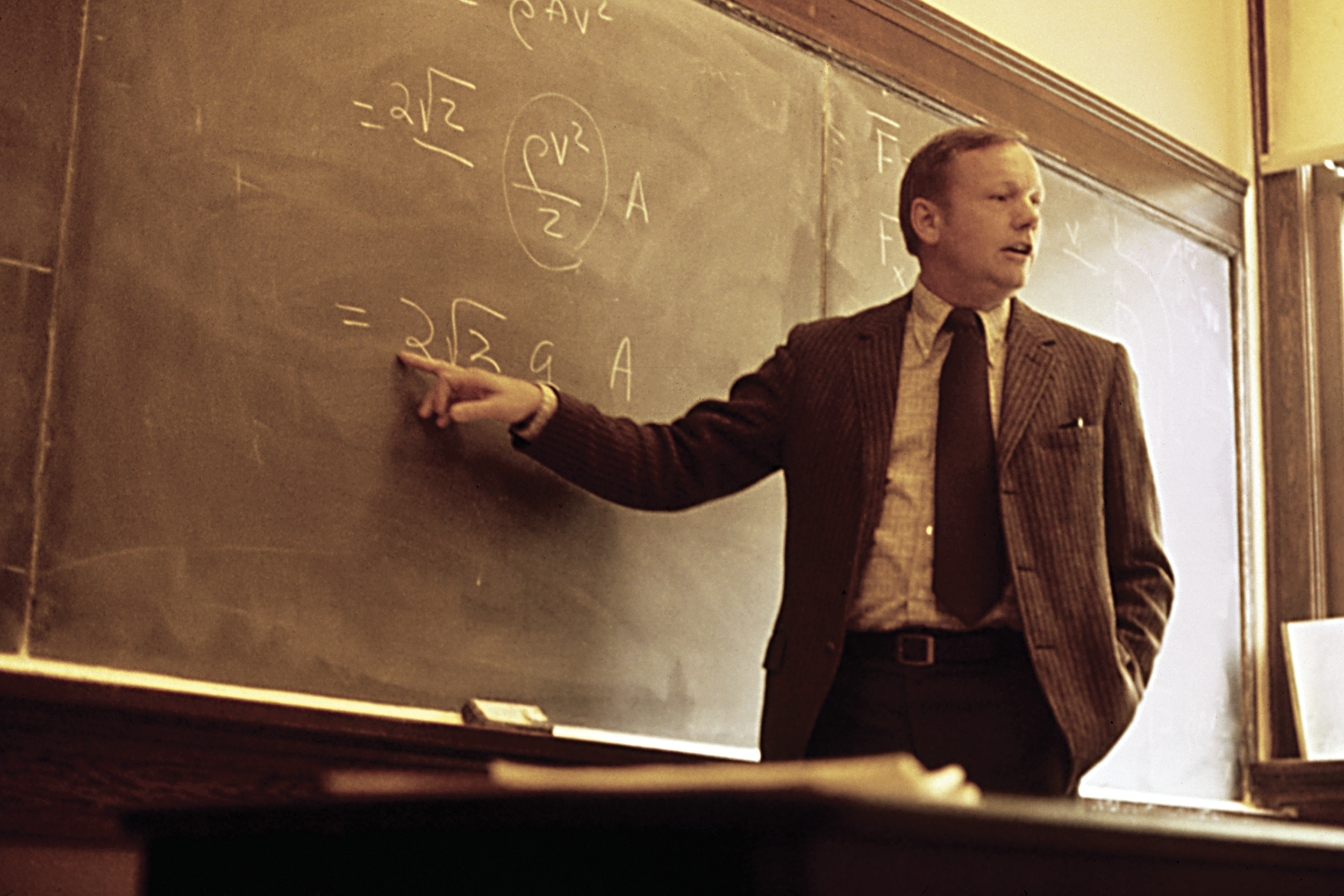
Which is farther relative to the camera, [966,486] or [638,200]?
[638,200]

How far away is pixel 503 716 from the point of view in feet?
7.63

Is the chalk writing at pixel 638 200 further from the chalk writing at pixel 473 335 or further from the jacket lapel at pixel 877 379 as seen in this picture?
the jacket lapel at pixel 877 379

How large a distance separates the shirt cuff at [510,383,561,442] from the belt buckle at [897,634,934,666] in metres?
0.60

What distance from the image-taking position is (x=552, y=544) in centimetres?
250

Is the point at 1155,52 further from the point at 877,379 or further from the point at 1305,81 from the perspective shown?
the point at 877,379

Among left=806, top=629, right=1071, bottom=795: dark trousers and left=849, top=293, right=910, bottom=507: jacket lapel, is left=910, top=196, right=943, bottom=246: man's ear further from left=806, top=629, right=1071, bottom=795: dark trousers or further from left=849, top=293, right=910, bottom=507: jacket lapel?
left=806, top=629, right=1071, bottom=795: dark trousers

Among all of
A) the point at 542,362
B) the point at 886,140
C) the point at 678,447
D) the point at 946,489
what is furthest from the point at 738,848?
the point at 886,140

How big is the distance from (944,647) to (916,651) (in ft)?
0.13

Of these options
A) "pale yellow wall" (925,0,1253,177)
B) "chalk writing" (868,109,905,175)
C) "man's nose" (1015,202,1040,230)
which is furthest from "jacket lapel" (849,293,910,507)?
"pale yellow wall" (925,0,1253,177)

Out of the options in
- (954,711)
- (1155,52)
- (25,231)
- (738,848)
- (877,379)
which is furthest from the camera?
(1155,52)

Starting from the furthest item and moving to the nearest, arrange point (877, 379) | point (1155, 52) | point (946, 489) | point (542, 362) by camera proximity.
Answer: point (1155, 52)
point (542, 362)
point (877, 379)
point (946, 489)

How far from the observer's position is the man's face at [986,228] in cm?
245

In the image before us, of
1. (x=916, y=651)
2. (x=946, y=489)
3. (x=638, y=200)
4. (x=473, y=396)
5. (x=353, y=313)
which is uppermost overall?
(x=638, y=200)

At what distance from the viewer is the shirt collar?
2.43 metres
